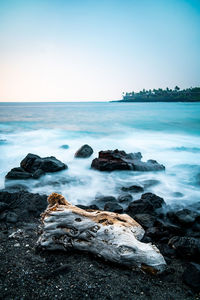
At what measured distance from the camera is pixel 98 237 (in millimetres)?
3113

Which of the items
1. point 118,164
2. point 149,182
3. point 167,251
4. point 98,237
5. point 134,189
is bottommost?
point 149,182

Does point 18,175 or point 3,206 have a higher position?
point 3,206

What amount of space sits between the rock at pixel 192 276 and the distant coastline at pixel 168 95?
111 meters

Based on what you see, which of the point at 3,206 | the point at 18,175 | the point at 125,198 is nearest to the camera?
the point at 3,206

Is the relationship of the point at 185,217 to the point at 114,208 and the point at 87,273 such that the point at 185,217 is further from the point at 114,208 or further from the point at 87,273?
the point at 87,273

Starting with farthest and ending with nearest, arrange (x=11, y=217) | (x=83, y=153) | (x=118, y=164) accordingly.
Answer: (x=83, y=153)
(x=118, y=164)
(x=11, y=217)

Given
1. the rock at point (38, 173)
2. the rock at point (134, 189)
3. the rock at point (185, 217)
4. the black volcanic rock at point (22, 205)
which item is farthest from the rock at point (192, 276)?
the rock at point (38, 173)

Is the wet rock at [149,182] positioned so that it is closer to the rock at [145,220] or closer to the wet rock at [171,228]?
Answer: the rock at [145,220]

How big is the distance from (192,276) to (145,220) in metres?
1.67

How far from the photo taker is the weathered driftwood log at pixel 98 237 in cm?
291

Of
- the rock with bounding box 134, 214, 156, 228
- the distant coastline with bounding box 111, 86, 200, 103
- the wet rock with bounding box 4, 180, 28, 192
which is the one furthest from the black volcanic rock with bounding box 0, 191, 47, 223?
the distant coastline with bounding box 111, 86, 200, 103

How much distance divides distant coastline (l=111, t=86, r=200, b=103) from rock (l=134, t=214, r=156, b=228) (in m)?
109

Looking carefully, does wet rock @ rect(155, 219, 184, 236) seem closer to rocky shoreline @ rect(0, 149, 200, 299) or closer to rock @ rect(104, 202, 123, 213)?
rocky shoreline @ rect(0, 149, 200, 299)

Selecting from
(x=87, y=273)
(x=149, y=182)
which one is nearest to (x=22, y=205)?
(x=87, y=273)
